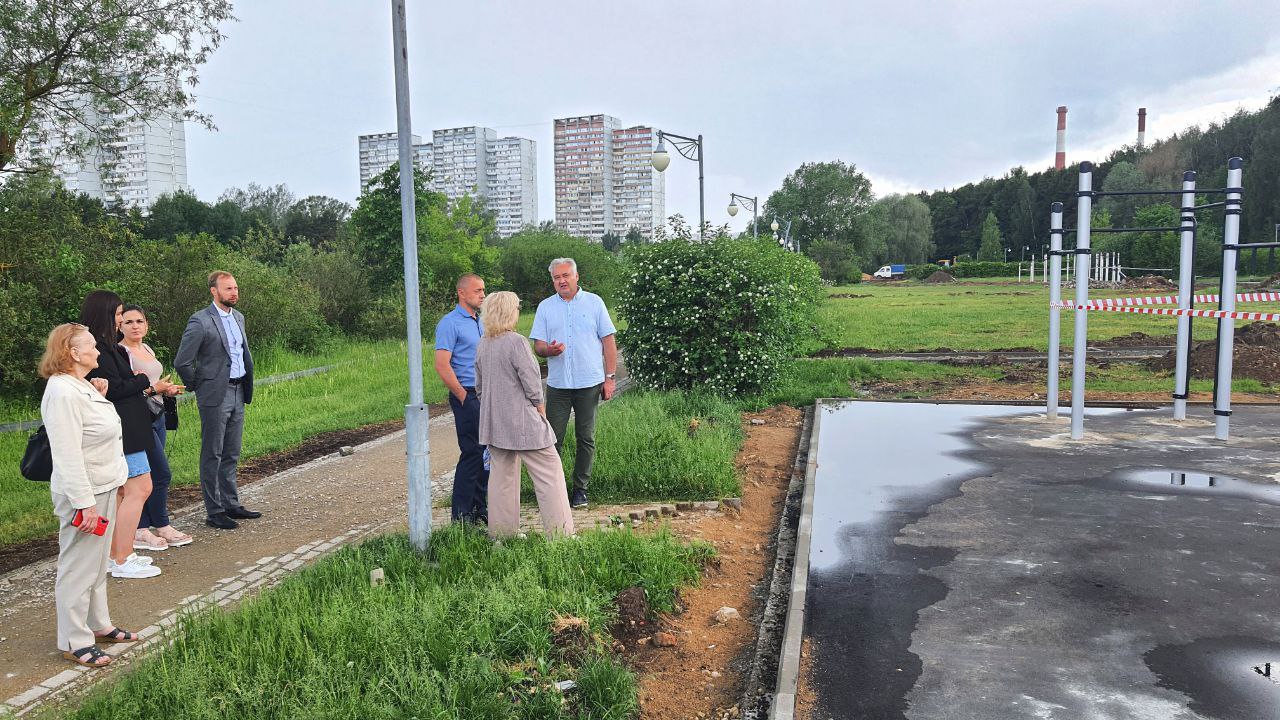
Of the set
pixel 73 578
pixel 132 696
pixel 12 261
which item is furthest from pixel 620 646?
pixel 12 261

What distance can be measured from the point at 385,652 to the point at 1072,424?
818cm

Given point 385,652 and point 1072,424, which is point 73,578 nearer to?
point 385,652

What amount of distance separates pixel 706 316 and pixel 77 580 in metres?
8.36

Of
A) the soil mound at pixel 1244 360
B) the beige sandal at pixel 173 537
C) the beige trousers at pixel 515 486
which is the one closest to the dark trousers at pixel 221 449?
the beige sandal at pixel 173 537

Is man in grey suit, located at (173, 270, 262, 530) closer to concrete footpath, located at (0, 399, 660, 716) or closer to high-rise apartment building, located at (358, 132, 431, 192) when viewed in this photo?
concrete footpath, located at (0, 399, 660, 716)

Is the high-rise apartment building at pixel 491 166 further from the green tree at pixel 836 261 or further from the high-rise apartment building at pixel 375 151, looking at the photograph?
the green tree at pixel 836 261

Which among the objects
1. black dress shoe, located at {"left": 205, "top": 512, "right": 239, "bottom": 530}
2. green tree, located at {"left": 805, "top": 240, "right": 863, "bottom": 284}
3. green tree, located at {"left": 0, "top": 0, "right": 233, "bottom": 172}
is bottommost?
black dress shoe, located at {"left": 205, "top": 512, "right": 239, "bottom": 530}

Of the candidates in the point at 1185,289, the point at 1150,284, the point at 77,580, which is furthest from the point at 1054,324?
the point at 1150,284

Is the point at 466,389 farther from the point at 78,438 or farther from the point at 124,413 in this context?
the point at 78,438

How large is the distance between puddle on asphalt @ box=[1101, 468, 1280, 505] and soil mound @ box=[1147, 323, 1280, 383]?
653 cm

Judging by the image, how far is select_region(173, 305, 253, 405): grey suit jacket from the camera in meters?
6.50

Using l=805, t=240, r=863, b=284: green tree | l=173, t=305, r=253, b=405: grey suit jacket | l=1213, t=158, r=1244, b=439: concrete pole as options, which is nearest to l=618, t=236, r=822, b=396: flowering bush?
l=1213, t=158, r=1244, b=439: concrete pole

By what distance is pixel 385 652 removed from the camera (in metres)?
3.97

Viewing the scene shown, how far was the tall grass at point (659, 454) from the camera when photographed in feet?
24.4
